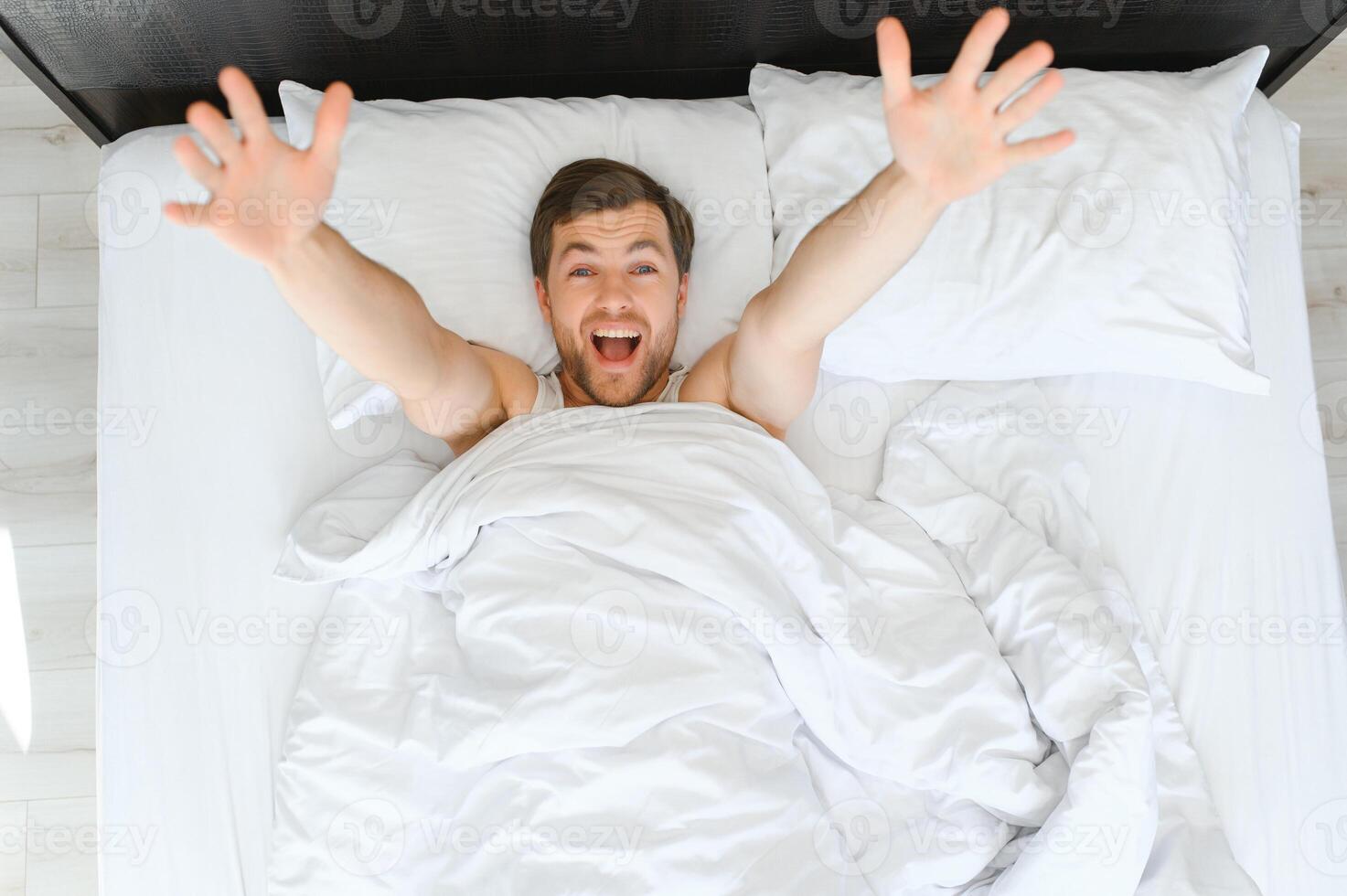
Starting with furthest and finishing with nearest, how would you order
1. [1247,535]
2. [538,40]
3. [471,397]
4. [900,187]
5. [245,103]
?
1. [538,40]
2. [1247,535]
3. [471,397]
4. [900,187]
5. [245,103]

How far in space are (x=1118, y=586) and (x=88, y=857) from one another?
174cm

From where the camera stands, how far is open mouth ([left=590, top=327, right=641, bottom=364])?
1.48 metres

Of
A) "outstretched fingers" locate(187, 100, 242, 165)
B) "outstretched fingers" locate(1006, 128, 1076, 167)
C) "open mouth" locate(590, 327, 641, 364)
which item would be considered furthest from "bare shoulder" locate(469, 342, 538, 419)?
"outstretched fingers" locate(1006, 128, 1076, 167)

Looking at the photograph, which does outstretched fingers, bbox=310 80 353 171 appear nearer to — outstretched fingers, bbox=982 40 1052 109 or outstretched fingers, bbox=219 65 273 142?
outstretched fingers, bbox=219 65 273 142

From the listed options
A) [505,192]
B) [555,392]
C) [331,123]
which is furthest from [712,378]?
[331,123]

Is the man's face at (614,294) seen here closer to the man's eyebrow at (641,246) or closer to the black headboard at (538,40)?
the man's eyebrow at (641,246)

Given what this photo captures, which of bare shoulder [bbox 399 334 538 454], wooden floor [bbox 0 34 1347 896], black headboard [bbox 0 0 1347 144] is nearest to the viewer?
bare shoulder [bbox 399 334 538 454]

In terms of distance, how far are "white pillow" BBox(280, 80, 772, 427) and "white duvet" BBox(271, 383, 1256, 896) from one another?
0.74ft

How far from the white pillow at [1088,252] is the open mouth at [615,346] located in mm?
300

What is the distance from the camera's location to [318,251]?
1.05 m

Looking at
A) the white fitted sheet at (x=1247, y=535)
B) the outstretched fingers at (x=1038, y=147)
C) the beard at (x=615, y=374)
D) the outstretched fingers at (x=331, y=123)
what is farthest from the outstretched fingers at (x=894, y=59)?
the white fitted sheet at (x=1247, y=535)

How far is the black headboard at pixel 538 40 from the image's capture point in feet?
5.15

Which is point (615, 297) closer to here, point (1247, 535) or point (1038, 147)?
point (1038, 147)

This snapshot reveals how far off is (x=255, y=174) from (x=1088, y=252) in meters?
1.16
